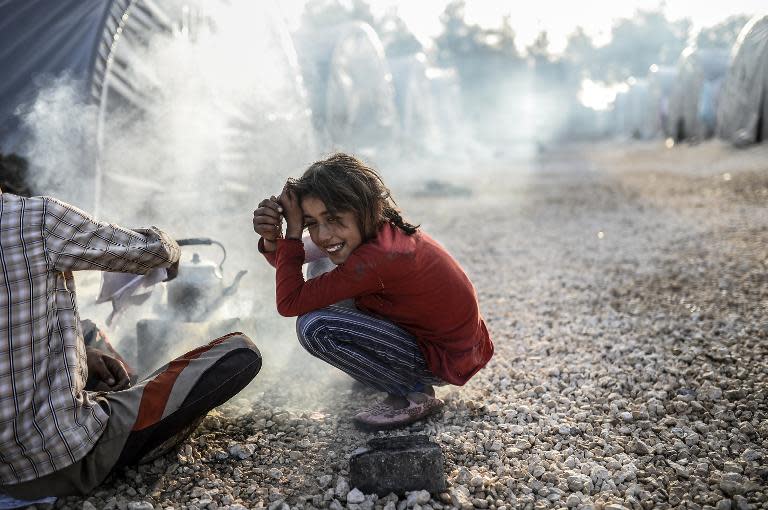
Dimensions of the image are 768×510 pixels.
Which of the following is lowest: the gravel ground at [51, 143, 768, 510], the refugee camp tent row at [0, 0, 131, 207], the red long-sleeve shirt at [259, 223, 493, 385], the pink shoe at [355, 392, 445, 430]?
the gravel ground at [51, 143, 768, 510]

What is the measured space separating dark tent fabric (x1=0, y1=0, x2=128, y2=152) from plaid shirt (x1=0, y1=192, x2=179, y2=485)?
2.13 m

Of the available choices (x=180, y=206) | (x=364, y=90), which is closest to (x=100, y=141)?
(x=180, y=206)

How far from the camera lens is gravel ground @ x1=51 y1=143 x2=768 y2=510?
6.23ft

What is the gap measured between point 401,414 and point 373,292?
1.69ft

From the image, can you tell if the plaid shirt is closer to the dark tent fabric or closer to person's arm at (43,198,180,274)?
person's arm at (43,198,180,274)

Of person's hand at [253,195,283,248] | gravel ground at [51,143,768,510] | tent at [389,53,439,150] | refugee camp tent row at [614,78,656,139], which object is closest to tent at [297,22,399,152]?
tent at [389,53,439,150]

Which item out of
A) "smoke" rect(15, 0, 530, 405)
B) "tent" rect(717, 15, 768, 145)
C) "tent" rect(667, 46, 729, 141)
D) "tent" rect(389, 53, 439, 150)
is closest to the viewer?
"smoke" rect(15, 0, 530, 405)

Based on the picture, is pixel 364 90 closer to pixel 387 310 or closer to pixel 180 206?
pixel 180 206

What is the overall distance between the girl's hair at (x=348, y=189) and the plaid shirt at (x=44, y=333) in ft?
2.05

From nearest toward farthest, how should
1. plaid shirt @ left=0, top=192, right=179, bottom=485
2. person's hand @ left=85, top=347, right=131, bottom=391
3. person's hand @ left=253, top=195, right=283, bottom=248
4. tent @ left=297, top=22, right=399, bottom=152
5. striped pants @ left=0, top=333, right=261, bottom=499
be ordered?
plaid shirt @ left=0, top=192, right=179, bottom=485 < striped pants @ left=0, top=333, right=261, bottom=499 < person's hand @ left=253, top=195, right=283, bottom=248 < person's hand @ left=85, top=347, right=131, bottom=391 < tent @ left=297, top=22, right=399, bottom=152

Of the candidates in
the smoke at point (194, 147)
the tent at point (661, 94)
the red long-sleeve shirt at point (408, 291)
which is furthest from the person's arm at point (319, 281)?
the tent at point (661, 94)

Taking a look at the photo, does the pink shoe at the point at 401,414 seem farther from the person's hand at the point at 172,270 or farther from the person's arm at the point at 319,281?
the person's hand at the point at 172,270

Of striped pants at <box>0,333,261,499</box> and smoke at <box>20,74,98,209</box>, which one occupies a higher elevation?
smoke at <box>20,74,98,209</box>

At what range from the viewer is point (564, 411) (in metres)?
2.45
